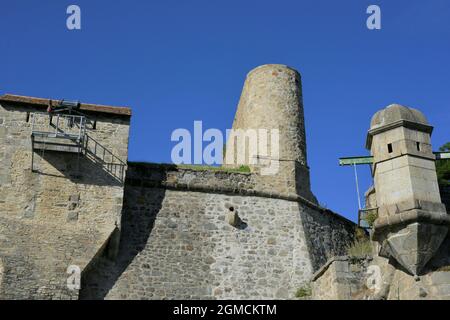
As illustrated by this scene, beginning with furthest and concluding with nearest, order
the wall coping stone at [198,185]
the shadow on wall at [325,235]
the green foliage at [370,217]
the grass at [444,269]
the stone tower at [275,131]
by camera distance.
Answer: the stone tower at [275,131], the shadow on wall at [325,235], the wall coping stone at [198,185], the green foliage at [370,217], the grass at [444,269]

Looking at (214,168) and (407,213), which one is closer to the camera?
(407,213)

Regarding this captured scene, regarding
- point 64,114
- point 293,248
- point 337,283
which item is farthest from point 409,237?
point 64,114

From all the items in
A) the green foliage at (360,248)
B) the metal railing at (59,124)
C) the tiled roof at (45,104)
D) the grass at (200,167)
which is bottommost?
the green foliage at (360,248)

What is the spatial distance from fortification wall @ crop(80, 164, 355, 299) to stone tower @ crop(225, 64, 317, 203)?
54 cm

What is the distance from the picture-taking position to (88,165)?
53.1ft

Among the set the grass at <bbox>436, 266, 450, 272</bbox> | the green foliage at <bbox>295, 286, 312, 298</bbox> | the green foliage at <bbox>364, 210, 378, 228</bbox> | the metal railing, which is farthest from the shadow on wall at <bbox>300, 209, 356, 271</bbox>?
the grass at <bbox>436, 266, 450, 272</bbox>

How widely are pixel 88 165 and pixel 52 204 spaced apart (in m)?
1.29

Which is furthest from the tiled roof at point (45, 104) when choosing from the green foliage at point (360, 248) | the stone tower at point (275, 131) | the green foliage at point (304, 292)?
the green foliage at point (360, 248)

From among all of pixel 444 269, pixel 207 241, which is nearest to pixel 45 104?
pixel 207 241

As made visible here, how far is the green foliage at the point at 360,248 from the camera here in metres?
15.5

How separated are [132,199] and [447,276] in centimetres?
861

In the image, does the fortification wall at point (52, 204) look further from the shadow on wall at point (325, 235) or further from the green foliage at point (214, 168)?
the shadow on wall at point (325, 235)

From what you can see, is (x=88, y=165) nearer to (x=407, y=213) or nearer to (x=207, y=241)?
(x=207, y=241)

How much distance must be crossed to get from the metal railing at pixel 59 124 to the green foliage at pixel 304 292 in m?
6.33
